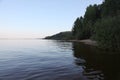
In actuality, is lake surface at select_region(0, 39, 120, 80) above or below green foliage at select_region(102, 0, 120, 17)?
below

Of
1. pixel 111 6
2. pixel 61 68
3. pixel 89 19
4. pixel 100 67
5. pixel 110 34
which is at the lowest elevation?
pixel 100 67

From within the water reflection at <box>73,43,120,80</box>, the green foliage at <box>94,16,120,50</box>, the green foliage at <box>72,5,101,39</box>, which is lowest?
the water reflection at <box>73,43,120,80</box>

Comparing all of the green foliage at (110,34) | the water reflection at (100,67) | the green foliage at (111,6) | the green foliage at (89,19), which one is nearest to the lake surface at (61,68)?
the water reflection at (100,67)

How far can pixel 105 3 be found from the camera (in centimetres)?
7500

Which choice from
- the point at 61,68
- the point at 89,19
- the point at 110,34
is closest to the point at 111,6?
the point at 89,19

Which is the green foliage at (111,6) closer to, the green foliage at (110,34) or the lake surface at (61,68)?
the green foliage at (110,34)

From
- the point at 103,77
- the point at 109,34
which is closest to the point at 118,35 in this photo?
Result: the point at 109,34

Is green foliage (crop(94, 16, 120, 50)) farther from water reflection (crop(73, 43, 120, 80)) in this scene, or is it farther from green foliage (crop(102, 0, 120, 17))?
green foliage (crop(102, 0, 120, 17))

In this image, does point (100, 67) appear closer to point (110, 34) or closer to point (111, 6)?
point (110, 34)

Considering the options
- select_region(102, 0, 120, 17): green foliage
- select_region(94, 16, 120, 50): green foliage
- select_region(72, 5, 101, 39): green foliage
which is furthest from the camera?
select_region(72, 5, 101, 39): green foliage

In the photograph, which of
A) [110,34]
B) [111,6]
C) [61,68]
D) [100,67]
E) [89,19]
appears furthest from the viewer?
[89,19]

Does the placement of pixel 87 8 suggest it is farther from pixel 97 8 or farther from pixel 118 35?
pixel 118 35

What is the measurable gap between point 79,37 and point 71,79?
103 metres

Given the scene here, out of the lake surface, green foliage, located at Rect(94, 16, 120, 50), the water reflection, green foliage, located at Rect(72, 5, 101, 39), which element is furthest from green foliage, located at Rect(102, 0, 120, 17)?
the water reflection
